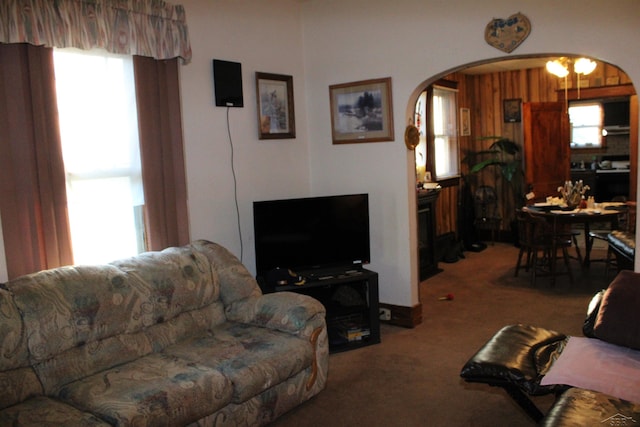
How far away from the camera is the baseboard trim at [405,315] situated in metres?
4.55

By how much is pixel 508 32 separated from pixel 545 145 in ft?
13.1

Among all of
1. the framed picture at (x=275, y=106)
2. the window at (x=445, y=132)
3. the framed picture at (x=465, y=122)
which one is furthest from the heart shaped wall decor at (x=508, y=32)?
the framed picture at (x=465, y=122)

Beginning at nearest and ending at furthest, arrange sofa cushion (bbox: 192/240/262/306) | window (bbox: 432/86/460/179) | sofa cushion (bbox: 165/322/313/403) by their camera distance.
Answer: sofa cushion (bbox: 165/322/313/403) < sofa cushion (bbox: 192/240/262/306) < window (bbox: 432/86/460/179)

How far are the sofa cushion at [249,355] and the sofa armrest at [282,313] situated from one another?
0.06 metres

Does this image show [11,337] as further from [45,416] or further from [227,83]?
[227,83]

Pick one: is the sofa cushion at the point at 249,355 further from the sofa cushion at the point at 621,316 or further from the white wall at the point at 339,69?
the sofa cushion at the point at 621,316

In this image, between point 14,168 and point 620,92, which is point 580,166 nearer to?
point 620,92

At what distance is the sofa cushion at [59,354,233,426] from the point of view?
94.0 inches

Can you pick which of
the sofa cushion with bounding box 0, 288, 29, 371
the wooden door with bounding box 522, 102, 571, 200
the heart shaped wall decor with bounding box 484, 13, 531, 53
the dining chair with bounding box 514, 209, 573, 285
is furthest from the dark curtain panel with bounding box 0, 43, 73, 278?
the wooden door with bounding box 522, 102, 571, 200

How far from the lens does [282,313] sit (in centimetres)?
335

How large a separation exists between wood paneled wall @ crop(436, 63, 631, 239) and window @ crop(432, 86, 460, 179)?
0.64 feet

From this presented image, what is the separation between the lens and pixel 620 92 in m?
7.15

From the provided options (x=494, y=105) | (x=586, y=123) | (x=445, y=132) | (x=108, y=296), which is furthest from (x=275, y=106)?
(x=586, y=123)

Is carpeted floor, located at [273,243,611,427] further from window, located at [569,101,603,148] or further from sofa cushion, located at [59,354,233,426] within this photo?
window, located at [569,101,603,148]
